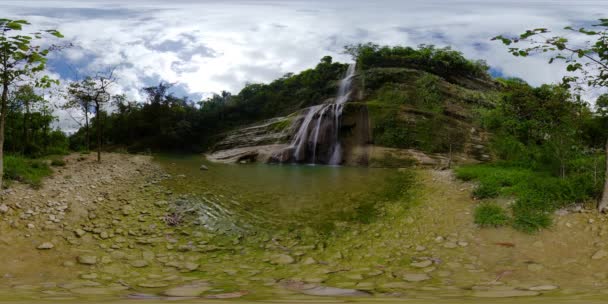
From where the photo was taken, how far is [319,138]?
20984 mm

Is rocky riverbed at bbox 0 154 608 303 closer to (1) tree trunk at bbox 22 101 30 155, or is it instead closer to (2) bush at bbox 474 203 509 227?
(2) bush at bbox 474 203 509 227

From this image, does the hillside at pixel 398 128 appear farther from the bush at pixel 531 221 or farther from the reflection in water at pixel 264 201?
the bush at pixel 531 221

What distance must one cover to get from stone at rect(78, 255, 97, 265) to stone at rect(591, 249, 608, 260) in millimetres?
5761

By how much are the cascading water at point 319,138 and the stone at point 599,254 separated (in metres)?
15.5

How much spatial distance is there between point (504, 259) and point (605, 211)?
2.25 meters

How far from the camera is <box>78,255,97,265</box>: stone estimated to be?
168 inches

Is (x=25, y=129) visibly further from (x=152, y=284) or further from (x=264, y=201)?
(x=152, y=284)

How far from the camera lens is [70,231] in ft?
17.2

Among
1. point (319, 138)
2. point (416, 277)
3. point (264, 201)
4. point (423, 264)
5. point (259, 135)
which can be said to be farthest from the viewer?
point (259, 135)

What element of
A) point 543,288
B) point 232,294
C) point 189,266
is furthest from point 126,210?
point 543,288

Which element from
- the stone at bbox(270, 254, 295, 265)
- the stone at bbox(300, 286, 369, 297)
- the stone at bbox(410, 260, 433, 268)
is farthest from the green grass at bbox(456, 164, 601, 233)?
the stone at bbox(300, 286, 369, 297)

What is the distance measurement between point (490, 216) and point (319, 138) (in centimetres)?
→ 1561

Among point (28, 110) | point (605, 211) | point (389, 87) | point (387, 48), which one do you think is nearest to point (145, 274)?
point (605, 211)

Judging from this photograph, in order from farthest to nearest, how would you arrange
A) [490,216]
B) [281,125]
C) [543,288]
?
[281,125] < [490,216] < [543,288]
